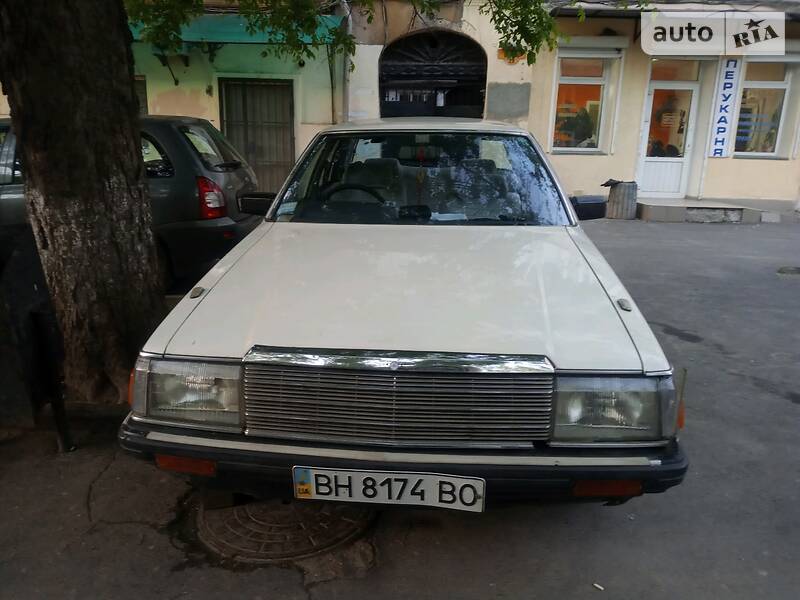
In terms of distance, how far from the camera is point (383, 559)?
2438mm

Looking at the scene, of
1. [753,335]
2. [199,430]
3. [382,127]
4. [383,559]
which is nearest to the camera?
[199,430]

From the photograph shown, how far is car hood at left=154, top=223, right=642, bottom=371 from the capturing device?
209 cm

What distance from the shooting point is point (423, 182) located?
3.47m

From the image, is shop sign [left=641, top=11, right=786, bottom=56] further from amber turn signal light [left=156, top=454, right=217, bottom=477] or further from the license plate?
amber turn signal light [left=156, top=454, right=217, bottom=477]

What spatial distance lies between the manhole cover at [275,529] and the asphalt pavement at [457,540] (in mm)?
67

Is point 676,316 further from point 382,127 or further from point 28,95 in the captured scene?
point 28,95

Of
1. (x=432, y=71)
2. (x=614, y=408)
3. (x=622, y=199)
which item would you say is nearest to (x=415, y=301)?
(x=614, y=408)

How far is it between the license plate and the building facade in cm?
916

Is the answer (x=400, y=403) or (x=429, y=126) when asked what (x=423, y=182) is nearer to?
(x=429, y=126)

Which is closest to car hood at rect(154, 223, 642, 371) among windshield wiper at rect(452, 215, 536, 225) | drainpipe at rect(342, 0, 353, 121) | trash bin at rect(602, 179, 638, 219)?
windshield wiper at rect(452, 215, 536, 225)

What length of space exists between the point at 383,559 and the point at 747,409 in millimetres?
2664

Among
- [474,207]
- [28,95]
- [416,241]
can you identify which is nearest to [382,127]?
[474,207]

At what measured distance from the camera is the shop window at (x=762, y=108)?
1162cm

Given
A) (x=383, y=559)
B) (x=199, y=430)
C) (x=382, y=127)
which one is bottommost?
(x=383, y=559)
